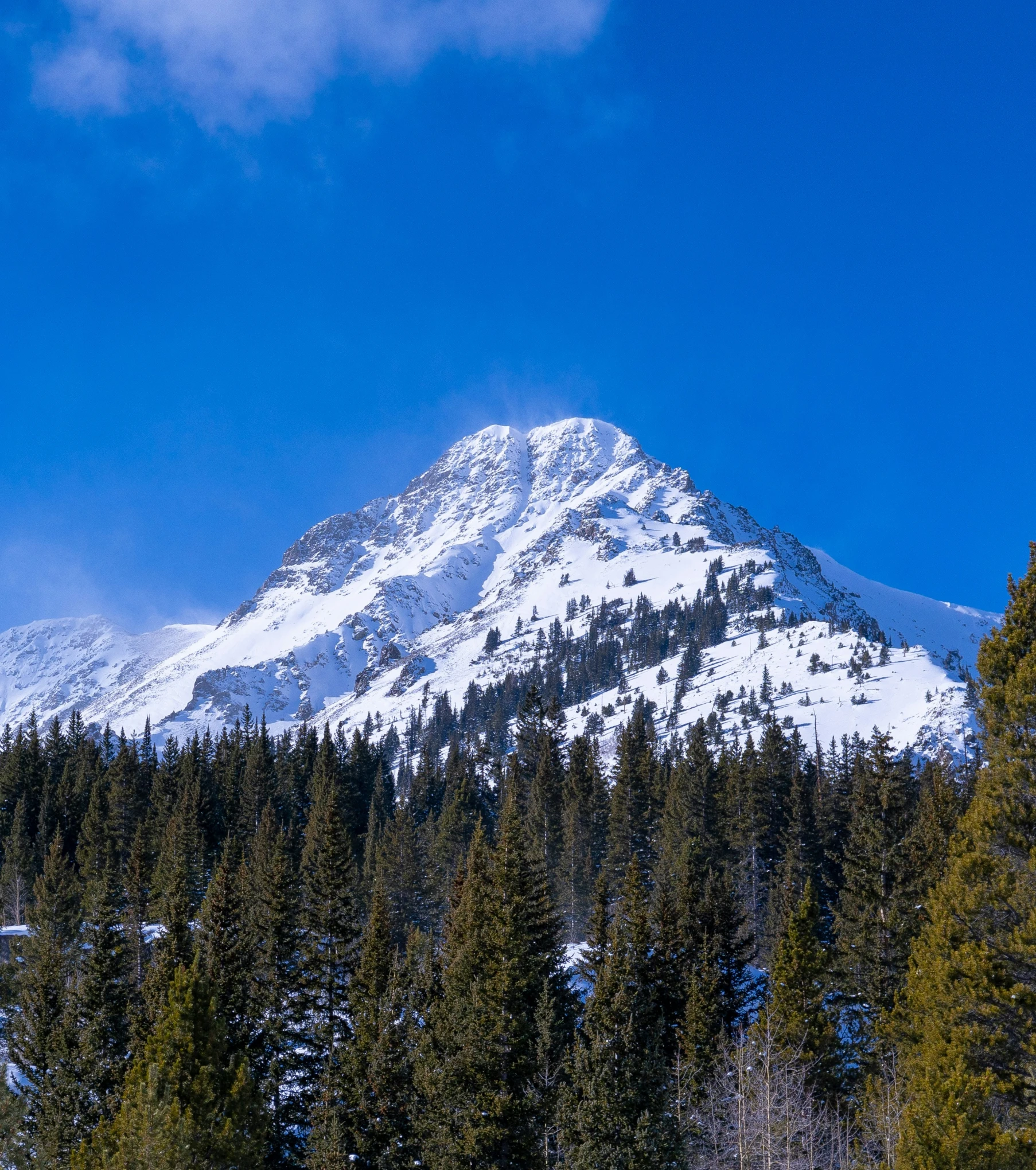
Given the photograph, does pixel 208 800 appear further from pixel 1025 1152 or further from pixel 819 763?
pixel 1025 1152

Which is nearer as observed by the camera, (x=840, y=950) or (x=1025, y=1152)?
(x=1025, y=1152)

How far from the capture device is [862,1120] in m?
26.3

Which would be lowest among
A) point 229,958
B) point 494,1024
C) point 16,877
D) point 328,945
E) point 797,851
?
point 494,1024

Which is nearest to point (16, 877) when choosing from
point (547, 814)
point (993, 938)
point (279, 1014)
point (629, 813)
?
point (547, 814)

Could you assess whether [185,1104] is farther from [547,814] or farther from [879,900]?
[547,814]

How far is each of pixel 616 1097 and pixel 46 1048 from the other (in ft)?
76.2

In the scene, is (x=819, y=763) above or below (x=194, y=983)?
above

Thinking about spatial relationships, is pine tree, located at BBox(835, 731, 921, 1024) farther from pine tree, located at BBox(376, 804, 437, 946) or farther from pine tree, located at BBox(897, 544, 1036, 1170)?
pine tree, located at BBox(376, 804, 437, 946)

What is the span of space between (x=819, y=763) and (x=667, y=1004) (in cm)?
4529

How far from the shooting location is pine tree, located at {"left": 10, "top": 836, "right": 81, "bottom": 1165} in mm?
30547

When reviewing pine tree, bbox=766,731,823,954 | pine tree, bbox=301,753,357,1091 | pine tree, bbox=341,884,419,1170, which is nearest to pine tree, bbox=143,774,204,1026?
pine tree, bbox=301,753,357,1091

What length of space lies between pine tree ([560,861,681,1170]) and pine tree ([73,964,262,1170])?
9.76 m

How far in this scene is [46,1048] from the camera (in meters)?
33.1

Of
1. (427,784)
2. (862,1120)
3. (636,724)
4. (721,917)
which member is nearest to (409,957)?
(721,917)
